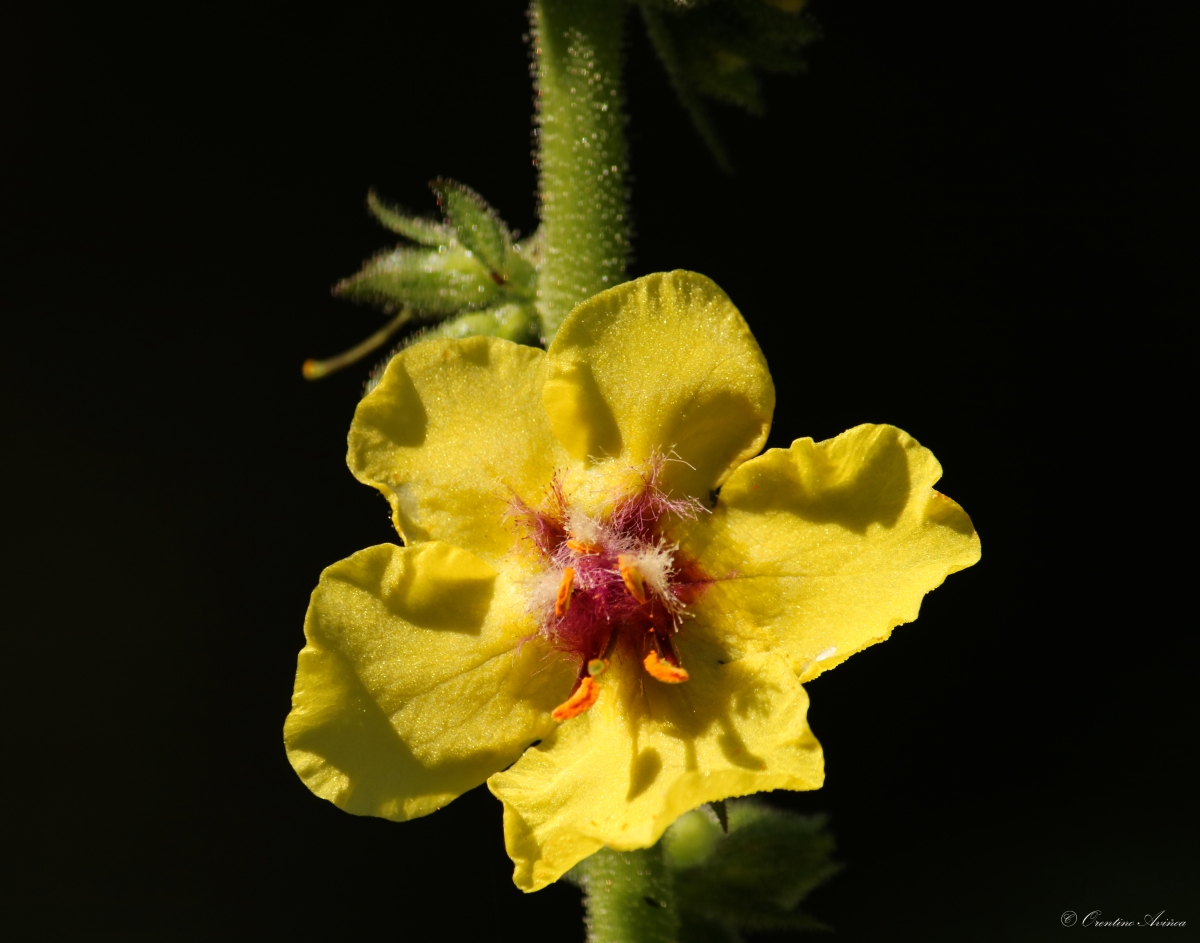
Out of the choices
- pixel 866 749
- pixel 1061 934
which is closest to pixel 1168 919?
pixel 1061 934

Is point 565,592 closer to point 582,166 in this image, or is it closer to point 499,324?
point 499,324

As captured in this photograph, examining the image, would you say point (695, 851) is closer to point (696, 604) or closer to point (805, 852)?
point (805, 852)

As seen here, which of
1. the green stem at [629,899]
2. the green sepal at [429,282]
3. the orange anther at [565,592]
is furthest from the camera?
the green sepal at [429,282]

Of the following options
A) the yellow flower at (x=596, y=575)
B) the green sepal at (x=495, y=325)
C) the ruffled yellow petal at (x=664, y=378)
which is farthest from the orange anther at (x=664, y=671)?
the green sepal at (x=495, y=325)

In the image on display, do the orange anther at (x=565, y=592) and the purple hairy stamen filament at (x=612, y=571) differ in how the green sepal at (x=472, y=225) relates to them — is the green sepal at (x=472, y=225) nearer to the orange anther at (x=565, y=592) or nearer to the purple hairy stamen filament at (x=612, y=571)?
the purple hairy stamen filament at (x=612, y=571)

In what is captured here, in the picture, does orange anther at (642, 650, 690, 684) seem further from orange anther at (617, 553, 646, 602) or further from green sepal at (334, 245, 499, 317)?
green sepal at (334, 245, 499, 317)
